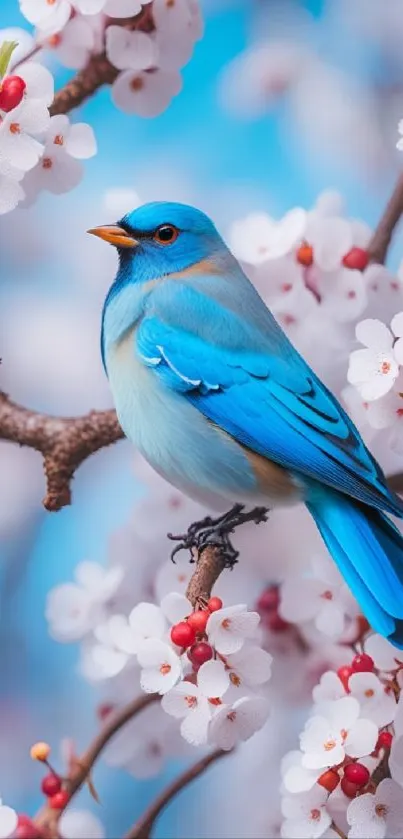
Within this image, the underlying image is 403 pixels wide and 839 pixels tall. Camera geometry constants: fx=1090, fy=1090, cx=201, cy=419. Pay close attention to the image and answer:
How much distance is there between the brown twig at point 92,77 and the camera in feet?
3.50

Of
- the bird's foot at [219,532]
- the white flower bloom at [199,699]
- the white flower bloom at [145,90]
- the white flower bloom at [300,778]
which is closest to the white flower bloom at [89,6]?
the white flower bloom at [145,90]

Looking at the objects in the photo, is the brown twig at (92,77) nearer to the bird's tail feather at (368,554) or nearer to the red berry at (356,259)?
the red berry at (356,259)

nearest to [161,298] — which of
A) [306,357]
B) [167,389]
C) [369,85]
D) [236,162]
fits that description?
[167,389]

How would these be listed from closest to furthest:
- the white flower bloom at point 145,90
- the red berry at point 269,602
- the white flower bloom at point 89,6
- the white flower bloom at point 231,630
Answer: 1. the white flower bloom at point 231,630
2. the white flower bloom at point 89,6
3. the white flower bloom at point 145,90
4. the red berry at point 269,602

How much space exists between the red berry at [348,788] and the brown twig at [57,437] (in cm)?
39

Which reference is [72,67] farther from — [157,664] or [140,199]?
[157,664]

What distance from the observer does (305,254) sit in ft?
3.74

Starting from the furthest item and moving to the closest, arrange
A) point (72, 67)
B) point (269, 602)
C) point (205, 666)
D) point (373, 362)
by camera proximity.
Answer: point (269, 602) < point (72, 67) < point (373, 362) < point (205, 666)

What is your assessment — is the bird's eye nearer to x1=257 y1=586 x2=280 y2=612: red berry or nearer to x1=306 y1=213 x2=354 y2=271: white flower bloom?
x1=306 y1=213 x2=354 y2=271: white flower bloom

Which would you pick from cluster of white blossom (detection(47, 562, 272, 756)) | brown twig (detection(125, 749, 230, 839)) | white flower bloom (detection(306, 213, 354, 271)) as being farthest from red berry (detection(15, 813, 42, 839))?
white flower bloom (detection(306, 213, 354, 271))

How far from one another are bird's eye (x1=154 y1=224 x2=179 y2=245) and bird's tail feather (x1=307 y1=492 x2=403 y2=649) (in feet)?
0.97

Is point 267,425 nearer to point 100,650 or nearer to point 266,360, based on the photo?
point 266,360

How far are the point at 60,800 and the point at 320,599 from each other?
328 millimetres

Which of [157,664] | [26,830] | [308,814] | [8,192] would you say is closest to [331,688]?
[308,814]
